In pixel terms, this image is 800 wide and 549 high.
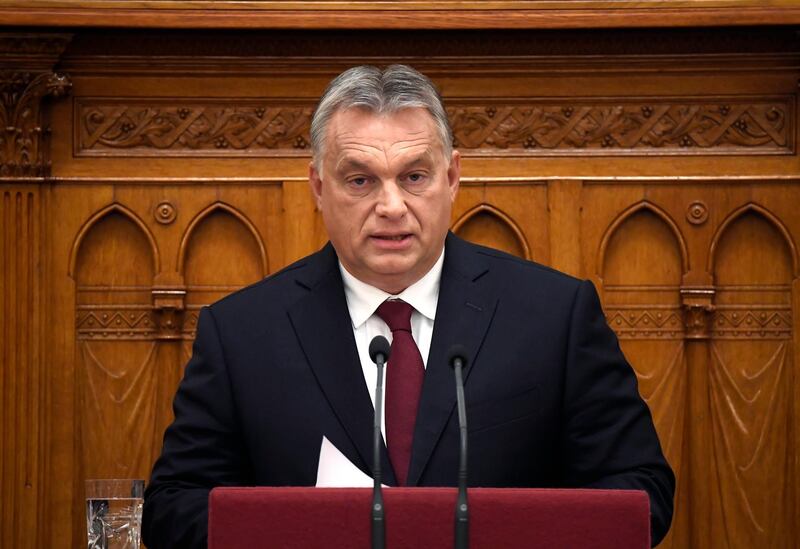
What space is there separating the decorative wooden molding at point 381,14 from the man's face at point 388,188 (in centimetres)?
142

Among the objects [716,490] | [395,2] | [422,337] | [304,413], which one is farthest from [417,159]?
[716,490]

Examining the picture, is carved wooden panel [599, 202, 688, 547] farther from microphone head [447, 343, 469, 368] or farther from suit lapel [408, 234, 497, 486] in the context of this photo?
microphone head [447, 343, 469, 368]

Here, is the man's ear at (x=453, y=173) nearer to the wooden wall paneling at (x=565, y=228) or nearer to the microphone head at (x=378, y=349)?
the microphone head at (x=378, y=349)

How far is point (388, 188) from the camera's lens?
2.43 metres

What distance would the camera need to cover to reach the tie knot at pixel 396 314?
2541 millimetres

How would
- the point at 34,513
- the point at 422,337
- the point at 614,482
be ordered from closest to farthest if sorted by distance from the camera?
the point at 614,482 < the point at 422,337 < the point at 34,513

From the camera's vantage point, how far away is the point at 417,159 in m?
2.43

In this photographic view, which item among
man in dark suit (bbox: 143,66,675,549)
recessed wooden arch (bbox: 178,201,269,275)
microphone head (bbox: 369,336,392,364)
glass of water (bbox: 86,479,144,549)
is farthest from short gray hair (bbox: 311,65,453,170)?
recessed wooden arch (bbox: 178,201,269,275)

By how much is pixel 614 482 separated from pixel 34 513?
2.14 meters

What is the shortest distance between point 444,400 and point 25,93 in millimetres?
2114

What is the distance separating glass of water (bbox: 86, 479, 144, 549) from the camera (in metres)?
2.60

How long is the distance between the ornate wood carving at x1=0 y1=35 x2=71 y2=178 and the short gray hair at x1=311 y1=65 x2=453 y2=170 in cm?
169

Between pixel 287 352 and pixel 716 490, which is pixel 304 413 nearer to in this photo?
pixel 287 352

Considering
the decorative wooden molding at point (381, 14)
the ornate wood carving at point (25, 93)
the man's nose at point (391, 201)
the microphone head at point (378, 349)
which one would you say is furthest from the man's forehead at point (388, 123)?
the ornate wood carving at point (25, 93)
